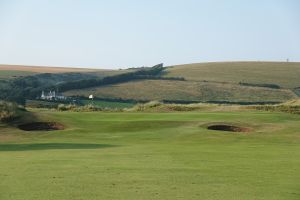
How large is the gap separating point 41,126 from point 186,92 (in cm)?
5591

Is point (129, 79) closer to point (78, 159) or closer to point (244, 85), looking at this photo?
point (244, 85)

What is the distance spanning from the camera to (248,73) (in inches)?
5217

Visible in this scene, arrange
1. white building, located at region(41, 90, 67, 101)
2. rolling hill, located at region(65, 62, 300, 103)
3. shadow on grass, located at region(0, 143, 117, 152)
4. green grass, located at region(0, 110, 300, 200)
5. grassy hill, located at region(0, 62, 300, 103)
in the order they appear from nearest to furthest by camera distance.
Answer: green grass, located at region(0, 110, 300, 200)
shadow on grass, located at region(0, 143, 117, 152)
white building, located at region(41, 90, 67, 101)
rolling hill, located at region(65, 62, 300, 103)
grassy hill, located at region(0, 62, 300, 103)

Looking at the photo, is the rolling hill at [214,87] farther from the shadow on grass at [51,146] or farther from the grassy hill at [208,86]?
the shadow on grass at [51,146]

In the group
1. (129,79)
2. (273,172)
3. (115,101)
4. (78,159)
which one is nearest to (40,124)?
(78,159)

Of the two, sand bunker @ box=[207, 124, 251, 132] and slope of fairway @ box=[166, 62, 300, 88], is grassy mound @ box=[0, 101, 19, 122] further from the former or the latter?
slope of fairway @ box=[166, 62, 300, 88]

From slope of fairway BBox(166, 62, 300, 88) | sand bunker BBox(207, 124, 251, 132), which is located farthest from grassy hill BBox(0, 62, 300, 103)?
sand bunker BBox(207, 124, 251, 132)

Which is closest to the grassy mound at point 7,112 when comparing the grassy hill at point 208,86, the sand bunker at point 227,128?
the sand bunker at point 227,128

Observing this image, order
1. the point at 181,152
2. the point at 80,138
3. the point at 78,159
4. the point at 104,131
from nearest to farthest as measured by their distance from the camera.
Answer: the point at 78,159 < the point at 181,152 < the point at 80,138 < the point at 104,131

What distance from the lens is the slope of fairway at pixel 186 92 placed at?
302 feet

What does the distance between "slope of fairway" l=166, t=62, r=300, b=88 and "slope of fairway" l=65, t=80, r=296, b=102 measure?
39.5ft

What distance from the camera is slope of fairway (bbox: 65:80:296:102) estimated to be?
9206cm

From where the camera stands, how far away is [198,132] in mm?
40031

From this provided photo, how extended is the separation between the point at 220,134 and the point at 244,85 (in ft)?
234
